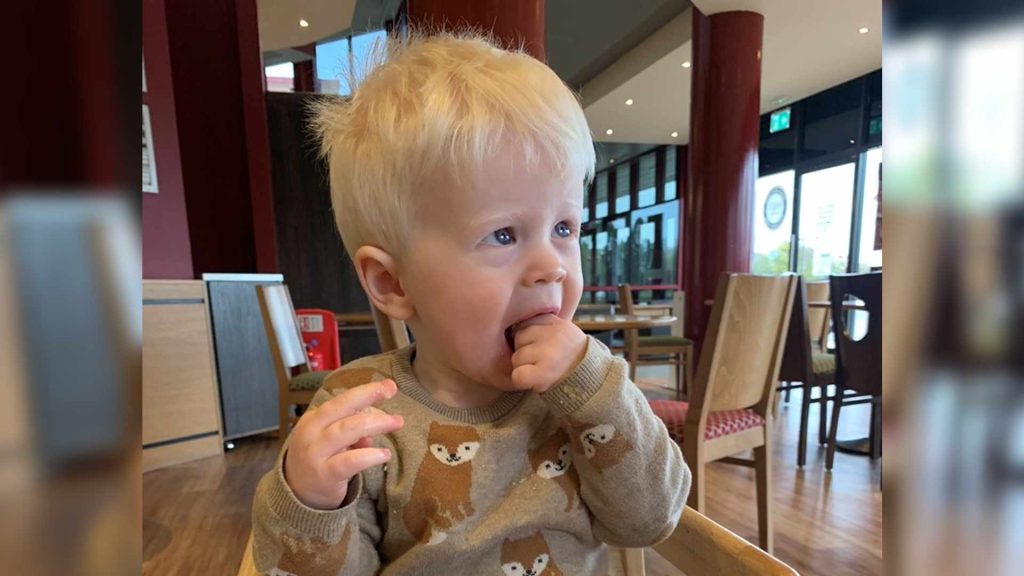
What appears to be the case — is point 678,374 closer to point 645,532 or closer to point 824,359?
point 824,359

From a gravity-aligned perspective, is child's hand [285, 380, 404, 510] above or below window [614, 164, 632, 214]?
below

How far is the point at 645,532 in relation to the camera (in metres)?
0.52

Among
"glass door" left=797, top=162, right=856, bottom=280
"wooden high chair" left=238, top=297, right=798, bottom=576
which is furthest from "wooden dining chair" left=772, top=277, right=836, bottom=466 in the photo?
"glass door" left=797, top=162, right=856, bottom=280

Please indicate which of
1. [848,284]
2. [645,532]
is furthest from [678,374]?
[645,532]

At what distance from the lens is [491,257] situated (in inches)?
18.3

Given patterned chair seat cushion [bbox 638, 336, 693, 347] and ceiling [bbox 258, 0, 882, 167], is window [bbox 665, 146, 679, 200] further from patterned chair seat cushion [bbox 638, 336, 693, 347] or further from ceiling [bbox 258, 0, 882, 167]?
patterned chair seat cushion [bbox 638, 336, 693, 347]

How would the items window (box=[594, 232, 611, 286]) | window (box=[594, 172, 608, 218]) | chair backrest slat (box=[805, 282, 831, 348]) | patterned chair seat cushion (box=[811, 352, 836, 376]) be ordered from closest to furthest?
patterned chair seat cushion (box=[811, 352, 836, 376]), chair backrest slat (box=[805, 282, 831, 348]), window (box=[594, 232, 611, 286]), window (box=[594, 172, 608, 218])

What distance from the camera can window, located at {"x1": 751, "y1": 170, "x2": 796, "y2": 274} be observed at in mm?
6922

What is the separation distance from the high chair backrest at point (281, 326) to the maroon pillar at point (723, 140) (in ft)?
8.96

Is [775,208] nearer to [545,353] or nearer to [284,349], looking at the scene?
[284,349]

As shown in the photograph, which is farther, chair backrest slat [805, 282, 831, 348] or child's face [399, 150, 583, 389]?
chair backrest slat [805, 282, 831, 348]

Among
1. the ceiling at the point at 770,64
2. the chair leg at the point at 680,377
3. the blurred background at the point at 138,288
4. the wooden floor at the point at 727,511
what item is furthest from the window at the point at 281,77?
the blurred background at the point at 138,288

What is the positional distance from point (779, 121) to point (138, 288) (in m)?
7.72

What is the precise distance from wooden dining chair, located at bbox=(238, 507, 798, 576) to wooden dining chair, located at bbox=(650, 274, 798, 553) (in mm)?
989
